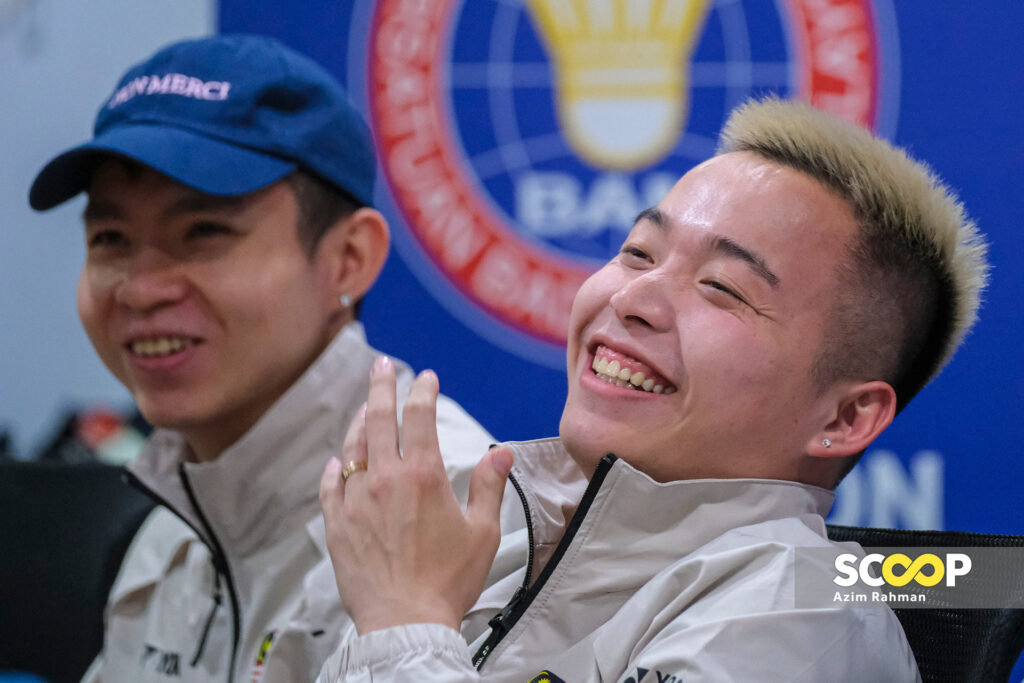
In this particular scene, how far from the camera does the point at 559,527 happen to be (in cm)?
102

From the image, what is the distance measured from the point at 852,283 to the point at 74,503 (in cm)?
138

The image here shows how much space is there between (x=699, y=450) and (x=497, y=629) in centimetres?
24

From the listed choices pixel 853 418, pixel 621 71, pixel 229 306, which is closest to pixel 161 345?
pixel 229 306

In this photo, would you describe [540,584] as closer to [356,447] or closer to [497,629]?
[497,629]

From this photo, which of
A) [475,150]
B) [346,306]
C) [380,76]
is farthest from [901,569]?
[380,76]

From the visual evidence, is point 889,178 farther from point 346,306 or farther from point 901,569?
point 346,306

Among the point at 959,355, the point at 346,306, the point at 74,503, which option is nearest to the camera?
the point at 346,306

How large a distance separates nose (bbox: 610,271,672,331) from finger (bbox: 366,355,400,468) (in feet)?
0.74

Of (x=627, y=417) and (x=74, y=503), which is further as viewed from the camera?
(x=74, y=503)

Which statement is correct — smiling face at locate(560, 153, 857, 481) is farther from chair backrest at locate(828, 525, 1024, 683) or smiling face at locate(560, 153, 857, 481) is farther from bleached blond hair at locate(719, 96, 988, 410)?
chair backrest at locate(828, 525, 1024, 683)

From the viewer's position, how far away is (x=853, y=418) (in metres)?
1.01

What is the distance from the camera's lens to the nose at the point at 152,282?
1313 millimetres

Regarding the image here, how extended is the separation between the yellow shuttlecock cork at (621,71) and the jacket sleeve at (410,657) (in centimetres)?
153

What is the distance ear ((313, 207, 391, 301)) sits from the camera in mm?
1437
